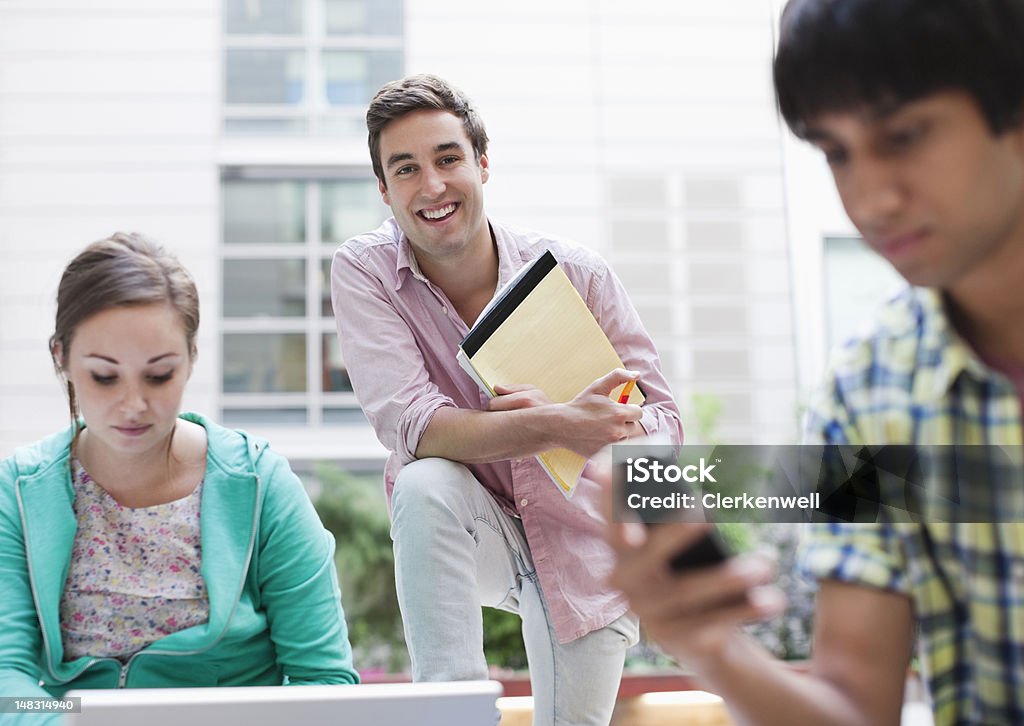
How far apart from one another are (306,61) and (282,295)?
3.26ft

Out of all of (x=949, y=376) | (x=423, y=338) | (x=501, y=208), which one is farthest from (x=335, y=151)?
(x=949, y=376)

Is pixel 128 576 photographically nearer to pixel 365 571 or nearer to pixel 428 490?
pixel 428 490

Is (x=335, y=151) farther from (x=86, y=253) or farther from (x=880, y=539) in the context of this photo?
(x=880, y=539)

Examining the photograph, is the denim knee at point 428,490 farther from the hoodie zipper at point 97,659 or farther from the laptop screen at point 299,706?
the laptop screen at point 299,706

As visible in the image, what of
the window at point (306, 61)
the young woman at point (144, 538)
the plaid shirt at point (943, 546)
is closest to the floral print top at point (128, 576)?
the young woman at point (144, 538)

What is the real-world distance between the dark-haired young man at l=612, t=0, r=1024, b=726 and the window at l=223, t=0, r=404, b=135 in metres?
3.47

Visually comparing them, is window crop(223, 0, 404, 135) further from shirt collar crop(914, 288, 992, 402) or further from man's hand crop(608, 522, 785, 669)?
man's hand crop(608, 522, 785, 669)

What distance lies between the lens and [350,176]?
3.95 metres

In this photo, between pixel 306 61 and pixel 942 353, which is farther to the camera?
pixel 306 61

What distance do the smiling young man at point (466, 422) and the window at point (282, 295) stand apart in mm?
2329

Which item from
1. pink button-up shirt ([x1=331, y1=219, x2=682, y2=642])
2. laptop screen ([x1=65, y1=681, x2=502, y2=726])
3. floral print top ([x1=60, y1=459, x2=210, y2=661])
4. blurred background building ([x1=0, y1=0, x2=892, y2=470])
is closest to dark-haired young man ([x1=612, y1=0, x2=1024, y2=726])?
laptop screen ([x1=65, y1=681, x2=502, y2=726])

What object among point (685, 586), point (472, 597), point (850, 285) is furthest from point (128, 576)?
point (850, 285)

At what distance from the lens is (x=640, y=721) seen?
80.8 inches

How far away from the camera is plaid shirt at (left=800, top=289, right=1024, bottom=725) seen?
66 cm
